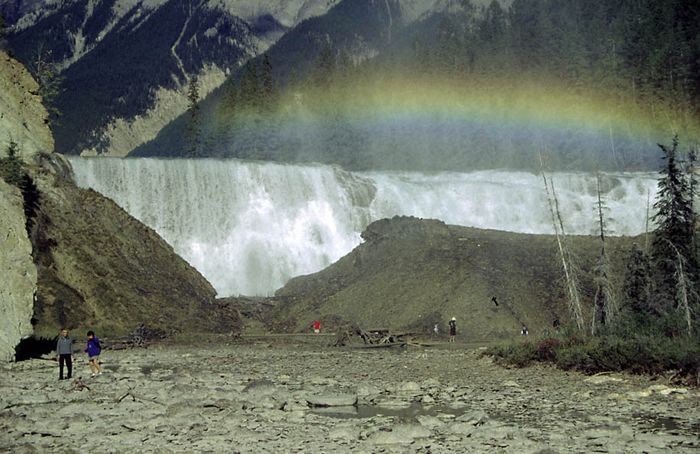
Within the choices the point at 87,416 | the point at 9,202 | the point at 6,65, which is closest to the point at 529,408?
the point at 87,416

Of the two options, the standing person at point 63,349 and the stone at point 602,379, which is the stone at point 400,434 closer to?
the stone at point 602,379

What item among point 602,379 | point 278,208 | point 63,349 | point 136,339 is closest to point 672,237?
point 602,379

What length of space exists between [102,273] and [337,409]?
917 inches

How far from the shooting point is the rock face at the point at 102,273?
38.2 m

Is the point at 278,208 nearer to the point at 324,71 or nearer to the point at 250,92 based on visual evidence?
the point at 250,92

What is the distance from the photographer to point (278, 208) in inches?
2367

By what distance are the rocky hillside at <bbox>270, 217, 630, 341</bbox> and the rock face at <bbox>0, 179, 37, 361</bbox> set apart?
1970cm

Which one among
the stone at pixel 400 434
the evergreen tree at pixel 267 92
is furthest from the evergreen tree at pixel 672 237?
the evergreen tree at pixel 267 92

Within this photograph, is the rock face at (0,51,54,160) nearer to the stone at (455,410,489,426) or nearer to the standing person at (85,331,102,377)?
the standing person at (85,331,102,377)

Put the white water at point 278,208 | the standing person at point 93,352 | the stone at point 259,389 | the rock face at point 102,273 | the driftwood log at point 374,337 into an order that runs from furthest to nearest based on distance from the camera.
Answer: the white water at point 278,208 < the driftwood log at point 374,337 < the rock face at point 102,273 < the standing person at point 93,352 < the stone at point 259,389

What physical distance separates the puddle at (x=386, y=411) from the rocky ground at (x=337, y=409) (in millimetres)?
45

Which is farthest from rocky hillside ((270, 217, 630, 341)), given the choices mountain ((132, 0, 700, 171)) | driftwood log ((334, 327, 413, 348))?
mountain ((132, 0, 700, 171))

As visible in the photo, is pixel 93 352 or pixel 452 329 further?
pixel 452 329

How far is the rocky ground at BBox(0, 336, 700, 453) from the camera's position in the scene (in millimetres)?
15742
